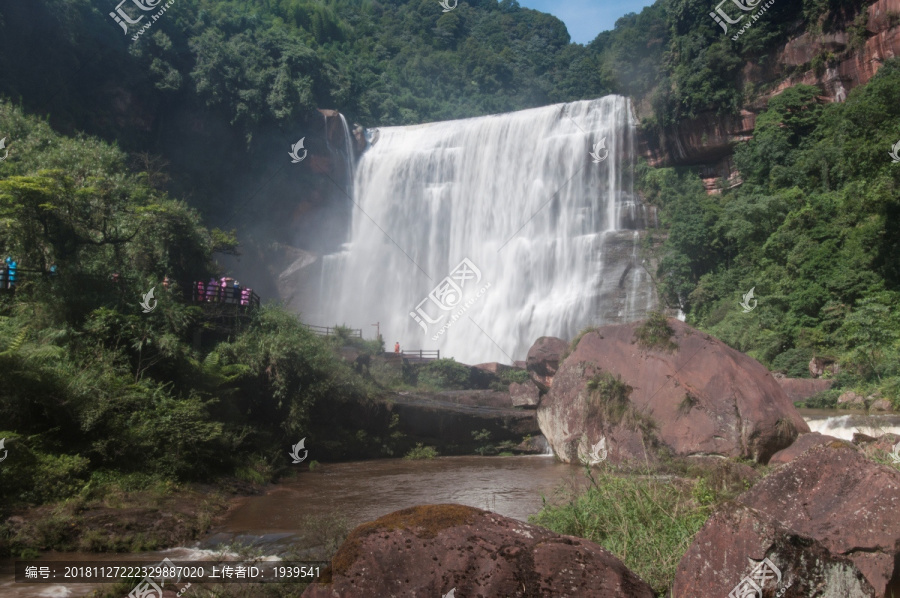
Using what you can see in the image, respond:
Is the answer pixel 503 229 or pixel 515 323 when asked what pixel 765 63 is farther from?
pixel 515 323

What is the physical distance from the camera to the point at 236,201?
40.1 meters

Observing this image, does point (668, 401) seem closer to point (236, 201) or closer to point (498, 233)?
point (498, 233)

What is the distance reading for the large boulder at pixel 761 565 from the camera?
414cm

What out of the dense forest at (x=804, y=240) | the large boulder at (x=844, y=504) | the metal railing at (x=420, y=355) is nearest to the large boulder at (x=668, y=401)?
the large boulder at (x=844, y=504)

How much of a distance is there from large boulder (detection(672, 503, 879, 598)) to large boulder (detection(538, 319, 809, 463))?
→ 900cm

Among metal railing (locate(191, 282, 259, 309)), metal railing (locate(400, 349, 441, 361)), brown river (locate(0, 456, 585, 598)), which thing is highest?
metal railing (locate(191, 282, 259, 309))

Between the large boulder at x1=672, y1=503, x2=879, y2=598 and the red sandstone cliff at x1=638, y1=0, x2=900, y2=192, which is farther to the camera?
the red sandstone cliff at x1=638, y1=0, x2=900, y2=192

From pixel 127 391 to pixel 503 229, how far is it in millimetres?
27556

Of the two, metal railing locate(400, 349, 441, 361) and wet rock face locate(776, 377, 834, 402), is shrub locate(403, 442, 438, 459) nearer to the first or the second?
metal railing locate(400, 349, 441, 361)

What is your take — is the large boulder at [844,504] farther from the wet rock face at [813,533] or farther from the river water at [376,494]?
the river water at [376,494]

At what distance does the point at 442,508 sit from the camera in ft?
14.2

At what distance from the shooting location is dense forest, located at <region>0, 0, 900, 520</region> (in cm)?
1321

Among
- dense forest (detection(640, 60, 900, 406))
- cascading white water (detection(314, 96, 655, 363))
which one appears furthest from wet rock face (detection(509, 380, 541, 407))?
cascading white water (detection(314, 96, 655, 363))

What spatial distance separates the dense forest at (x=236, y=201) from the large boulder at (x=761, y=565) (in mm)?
9756
